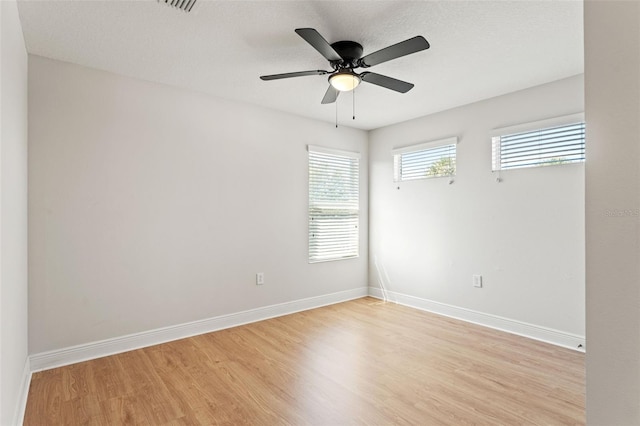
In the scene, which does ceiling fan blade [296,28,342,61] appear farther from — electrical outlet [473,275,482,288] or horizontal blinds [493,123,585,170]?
electrical outlet [473,275,482,288]

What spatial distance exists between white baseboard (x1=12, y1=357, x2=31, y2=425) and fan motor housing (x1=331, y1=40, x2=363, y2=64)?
299 cm

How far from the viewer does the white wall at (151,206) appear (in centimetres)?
272

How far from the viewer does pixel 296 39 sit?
244 centimetres

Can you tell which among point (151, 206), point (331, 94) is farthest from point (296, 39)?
point (151, 206)

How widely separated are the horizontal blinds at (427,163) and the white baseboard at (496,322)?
161 cm

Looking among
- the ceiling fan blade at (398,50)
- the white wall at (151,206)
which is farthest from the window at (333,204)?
the ceiling fan blade at (398,50)

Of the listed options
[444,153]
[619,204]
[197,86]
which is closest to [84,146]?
[197,86]

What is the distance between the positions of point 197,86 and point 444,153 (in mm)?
2901

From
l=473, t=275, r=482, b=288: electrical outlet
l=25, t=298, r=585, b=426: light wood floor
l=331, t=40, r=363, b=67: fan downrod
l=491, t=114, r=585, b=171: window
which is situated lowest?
l=25, t=298, r=585, b=426: light wood floor

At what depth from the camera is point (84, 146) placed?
113 inches

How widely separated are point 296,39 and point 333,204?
2.52 meters

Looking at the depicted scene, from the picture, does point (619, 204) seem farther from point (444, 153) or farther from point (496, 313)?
point (444, 153)

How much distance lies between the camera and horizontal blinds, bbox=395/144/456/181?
409 cm

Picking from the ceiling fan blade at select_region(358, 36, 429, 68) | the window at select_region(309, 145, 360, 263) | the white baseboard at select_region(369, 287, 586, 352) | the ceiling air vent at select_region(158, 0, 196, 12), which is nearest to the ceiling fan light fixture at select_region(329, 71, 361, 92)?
the ceiling fan blade at select_region(358, 36, 429, 68)
